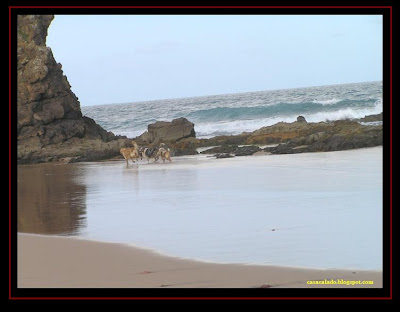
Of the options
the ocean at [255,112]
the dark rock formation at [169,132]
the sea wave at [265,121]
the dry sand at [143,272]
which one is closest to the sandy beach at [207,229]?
the dry sand at [143,272]

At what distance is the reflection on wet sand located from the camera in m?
7.77

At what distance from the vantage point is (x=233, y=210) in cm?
822

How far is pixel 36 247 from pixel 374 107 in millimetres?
32545

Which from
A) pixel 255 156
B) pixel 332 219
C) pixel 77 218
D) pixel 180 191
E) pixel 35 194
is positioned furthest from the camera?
pixel 255 156

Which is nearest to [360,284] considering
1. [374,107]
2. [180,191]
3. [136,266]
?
[136,266]

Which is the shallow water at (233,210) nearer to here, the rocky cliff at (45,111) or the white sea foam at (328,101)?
the rocky cliff at (45,111)

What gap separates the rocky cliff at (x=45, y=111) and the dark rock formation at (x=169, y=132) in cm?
128

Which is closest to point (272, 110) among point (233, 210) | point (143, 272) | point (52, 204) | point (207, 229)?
point (52, 204)

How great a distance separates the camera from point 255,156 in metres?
17.7

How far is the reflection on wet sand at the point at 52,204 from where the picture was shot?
777 centimetres

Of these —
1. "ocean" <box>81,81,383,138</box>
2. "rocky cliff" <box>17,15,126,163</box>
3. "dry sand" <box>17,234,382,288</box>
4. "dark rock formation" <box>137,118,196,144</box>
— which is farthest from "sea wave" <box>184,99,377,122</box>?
"dry sand" <box>17,234,382,288</box>
